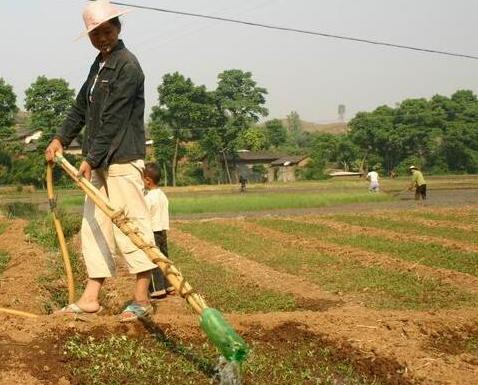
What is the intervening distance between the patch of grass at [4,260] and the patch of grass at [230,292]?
262 cm

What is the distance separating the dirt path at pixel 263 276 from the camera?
307 inches

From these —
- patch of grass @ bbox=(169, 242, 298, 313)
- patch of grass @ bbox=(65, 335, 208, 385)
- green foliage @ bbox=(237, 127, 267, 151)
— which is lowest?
patch of grass @ bbox=(169, 242, 298, 313)

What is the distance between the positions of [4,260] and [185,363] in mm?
7380

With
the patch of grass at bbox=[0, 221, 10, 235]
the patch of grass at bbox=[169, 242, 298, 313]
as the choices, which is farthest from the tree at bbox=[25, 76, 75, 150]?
the patch of grass at bbox=[169, 242, 298, 313]

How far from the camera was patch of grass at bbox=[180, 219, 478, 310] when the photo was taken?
24.3 feet

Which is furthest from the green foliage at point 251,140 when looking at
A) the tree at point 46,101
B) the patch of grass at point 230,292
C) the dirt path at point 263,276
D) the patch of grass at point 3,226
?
the patch of grass at point 230,292

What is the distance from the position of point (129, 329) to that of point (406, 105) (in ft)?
268

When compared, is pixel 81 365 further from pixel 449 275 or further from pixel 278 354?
pixel 449 275

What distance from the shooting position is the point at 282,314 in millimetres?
5180

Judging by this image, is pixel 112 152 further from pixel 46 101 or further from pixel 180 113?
pixel 180 113

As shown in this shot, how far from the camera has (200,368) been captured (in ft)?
13.4

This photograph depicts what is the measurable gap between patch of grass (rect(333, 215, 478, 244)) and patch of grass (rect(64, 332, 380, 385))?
9940 millimetres

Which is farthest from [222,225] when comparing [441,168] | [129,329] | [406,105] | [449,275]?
[406,105]

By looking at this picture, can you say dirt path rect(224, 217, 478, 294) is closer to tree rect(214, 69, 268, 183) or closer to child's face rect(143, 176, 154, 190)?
child's face rect(143, 176, 154, 190)
